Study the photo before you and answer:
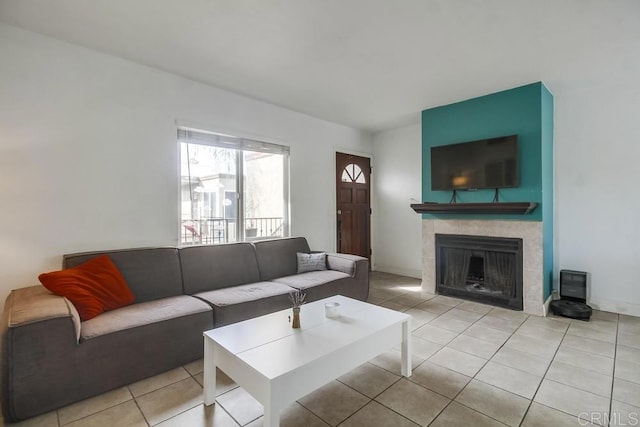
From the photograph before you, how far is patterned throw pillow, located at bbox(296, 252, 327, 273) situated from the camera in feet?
12.6

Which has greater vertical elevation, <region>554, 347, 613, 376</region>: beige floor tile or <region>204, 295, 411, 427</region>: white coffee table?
<region>204, 295, 411, 427</region>: white coffee table

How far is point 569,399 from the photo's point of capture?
1.90m

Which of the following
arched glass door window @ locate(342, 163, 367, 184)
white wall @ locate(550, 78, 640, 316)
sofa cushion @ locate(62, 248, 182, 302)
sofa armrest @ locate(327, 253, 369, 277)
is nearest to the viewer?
sofa cushion @ locate(62, 248, 182, 302)

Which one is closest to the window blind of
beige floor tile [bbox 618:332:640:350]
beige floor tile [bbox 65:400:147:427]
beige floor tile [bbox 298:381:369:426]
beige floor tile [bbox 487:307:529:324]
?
beige floor tile [bbox 65:400:147:427]

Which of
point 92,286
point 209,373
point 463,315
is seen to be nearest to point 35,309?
point 92,286

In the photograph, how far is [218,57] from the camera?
2.83 m

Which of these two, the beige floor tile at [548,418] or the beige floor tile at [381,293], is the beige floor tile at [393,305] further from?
the beige floor tile at [548,418]

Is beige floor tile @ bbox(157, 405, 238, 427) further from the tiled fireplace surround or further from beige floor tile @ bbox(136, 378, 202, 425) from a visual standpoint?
the tiled fireplace surround

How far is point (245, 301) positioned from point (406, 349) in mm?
1403

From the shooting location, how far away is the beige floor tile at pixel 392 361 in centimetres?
230

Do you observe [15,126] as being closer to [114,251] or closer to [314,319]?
[114,251]

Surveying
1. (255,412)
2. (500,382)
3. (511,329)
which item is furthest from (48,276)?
(511,329)

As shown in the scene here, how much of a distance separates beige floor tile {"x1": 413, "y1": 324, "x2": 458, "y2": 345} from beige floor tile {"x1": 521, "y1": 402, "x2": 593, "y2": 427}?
92 cm

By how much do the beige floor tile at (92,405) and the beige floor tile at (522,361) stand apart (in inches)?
108
